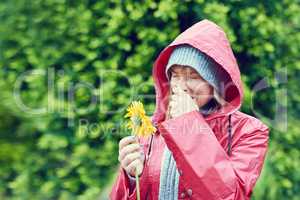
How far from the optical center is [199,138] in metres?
2.50

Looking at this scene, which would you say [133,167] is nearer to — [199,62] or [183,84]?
[183,84]

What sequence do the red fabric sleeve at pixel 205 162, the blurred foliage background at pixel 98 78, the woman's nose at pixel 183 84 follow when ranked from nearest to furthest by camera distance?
the red fabric sleeve at pixel 205 162, the woman's nose at pixel 183 84, the blurred foliage background at pixel 98 78

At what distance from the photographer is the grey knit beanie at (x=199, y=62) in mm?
2705

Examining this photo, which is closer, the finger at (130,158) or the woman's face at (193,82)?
the finger at (130,158)

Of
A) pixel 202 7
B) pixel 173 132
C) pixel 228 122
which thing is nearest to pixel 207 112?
pixel 228 122

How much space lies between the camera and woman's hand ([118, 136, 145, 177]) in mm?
2574

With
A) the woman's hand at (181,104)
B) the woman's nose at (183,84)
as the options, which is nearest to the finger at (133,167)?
the woman's hand at (181,104)

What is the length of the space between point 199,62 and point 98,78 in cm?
167

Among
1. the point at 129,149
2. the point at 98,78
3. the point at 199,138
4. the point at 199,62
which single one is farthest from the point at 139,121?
the point at 98,78

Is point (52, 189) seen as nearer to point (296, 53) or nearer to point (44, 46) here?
point (44, 46)

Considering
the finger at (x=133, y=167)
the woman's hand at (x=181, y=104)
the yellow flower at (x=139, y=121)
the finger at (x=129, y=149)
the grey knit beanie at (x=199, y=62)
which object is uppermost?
the grey knit beanie at (x=199, y=62)

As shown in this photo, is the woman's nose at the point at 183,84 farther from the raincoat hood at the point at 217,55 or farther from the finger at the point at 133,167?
the finger at the point at 133,167

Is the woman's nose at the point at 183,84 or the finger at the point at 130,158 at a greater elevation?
the woman's nose at the point at 183,84

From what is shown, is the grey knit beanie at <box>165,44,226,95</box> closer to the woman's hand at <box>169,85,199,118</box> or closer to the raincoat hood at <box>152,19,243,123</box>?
the raincoat hood at <box>152,19,243,123</box>
